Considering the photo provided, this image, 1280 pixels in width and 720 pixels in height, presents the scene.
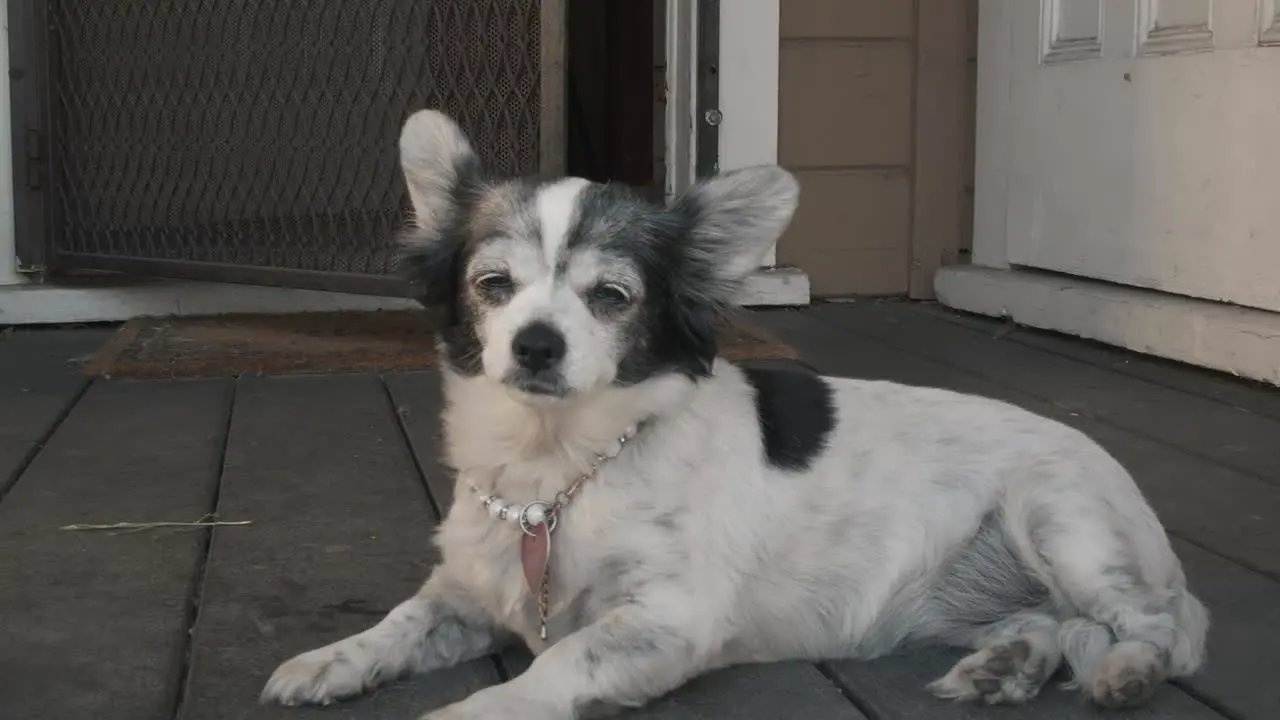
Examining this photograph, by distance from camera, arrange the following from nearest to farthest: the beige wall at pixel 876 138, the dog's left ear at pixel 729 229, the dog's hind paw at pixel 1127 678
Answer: the dog's hind paw at pixel 1127 678, the dog's left ear at pixel 729 229, the beige wall at pixel 876 138

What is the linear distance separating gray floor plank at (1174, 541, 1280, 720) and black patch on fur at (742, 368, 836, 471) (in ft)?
2.18

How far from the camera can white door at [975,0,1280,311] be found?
4.44m

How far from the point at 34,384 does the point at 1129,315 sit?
3.32 m

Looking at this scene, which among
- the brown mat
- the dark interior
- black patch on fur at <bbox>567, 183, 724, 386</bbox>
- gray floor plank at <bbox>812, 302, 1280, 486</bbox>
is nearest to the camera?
black patch on fur at <bbox>567, 183, 724, 386</bbox>

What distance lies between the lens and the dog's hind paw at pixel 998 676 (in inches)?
85.9

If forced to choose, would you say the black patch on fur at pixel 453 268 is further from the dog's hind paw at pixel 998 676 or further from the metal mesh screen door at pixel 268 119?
the metal mesh screen door at pixel 268 119

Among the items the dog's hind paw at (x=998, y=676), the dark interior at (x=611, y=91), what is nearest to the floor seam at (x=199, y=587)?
the dog's hind paw at (x=998, y=676)

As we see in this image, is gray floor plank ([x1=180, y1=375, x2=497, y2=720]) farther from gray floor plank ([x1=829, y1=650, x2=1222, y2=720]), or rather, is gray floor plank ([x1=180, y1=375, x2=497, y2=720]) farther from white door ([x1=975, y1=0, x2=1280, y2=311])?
white door ([x1=975, y1=0, x2=1280, y2=311])

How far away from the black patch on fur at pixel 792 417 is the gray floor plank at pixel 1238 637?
665 mm

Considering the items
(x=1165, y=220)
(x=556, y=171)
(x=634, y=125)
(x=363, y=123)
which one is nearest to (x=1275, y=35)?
(x=1165, y=220)

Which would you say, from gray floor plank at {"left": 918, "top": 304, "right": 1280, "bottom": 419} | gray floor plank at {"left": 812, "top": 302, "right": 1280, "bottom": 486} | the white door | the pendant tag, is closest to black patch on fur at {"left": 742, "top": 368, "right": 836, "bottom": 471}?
the pendant tag

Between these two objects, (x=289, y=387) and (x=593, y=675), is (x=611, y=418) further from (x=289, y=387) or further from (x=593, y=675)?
(x=289, y=387)

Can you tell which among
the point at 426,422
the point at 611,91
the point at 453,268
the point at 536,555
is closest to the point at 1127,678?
the point at 536,555

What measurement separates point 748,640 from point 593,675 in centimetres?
37
